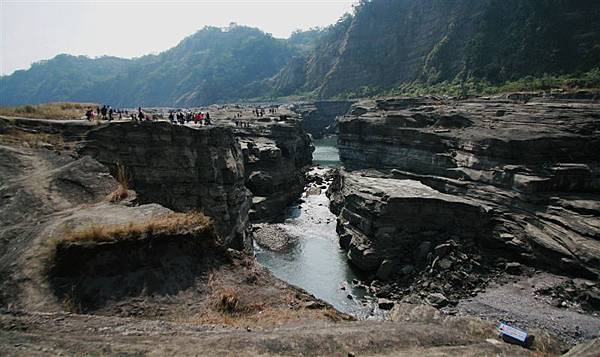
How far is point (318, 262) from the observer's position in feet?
123

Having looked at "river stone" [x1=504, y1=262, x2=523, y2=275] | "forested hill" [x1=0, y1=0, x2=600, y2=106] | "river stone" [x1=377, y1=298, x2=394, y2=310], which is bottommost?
"river stone" [x1=377, y1=298, x2=394, y2=310]

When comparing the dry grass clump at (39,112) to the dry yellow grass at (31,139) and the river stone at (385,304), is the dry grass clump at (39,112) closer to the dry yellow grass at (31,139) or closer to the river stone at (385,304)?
the dry yellow grass at (31,139)

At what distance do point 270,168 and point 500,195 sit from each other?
30.9 m

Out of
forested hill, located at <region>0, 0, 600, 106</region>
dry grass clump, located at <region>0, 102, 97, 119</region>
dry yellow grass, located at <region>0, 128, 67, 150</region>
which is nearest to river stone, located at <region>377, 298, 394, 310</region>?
dry yellow grass, located at <region>0, 128, 67, 150</region>

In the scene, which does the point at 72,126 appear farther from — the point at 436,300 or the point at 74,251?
the point at 436,300

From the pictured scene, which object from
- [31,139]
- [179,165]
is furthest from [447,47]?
[31,139]

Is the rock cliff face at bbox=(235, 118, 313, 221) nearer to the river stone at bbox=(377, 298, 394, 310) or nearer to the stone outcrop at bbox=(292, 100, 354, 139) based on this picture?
the river stone at bbox=(377, 298, 394, 310)

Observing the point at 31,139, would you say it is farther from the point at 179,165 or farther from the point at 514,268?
the point at 514,268

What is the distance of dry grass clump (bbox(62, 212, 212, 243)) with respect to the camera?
34.7 feet

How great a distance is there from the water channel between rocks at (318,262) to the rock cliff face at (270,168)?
2596mm

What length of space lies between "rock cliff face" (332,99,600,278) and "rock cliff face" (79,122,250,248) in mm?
12808

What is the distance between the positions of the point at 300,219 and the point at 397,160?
52.3ft

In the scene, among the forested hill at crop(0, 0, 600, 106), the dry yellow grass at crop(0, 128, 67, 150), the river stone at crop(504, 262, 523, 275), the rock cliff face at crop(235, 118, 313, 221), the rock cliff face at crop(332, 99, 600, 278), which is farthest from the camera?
the forested hill at crop(0, 0, 600, 106)

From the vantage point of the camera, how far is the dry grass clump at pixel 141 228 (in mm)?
10562
